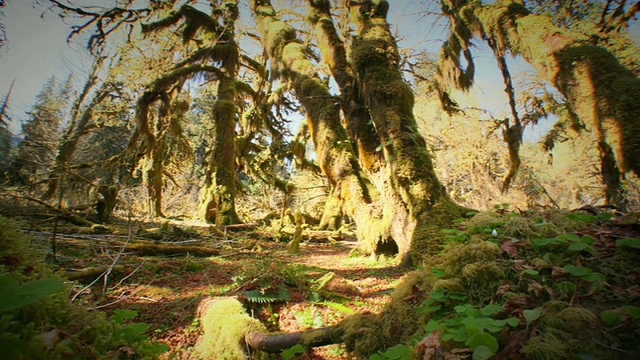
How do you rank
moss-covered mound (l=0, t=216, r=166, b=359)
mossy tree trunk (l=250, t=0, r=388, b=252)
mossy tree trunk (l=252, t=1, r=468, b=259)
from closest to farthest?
moss-covered mound (l=0, t=216, r=166, b=359)
mossy tree trunk (l=252, t=1, r=468, b=259)
mossy tree trunk (l=250, t=0, r=388, b=252)

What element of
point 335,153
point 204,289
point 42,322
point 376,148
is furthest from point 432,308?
point 335,153

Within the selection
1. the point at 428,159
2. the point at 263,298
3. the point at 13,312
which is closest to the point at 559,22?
the point at 428,159

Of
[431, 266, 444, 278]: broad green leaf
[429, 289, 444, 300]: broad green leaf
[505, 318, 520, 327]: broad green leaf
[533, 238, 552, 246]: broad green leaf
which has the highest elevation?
[533, 238, 552, 246]: broad green leaf

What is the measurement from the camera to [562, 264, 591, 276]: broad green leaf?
3.92ft

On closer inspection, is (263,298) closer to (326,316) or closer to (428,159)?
(326,316)

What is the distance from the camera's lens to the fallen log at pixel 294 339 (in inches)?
74.7

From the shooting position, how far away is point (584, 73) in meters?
4.17

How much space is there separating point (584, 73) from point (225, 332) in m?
6.21

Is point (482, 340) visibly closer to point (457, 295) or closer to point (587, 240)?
point (457, 295)

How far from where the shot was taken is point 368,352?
5.60ft

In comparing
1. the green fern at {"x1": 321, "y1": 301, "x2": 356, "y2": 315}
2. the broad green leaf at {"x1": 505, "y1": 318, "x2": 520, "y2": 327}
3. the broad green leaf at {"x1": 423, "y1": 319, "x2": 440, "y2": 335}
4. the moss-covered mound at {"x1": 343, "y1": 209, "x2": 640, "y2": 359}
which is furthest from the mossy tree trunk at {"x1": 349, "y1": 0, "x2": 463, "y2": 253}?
the broad green leaf at {"x1": 505, "y1": 318, "x2": 520, "y2": 327}

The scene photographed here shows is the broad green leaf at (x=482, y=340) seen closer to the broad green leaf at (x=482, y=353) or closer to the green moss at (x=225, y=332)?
the broad green leaf at (x=482, y=353)

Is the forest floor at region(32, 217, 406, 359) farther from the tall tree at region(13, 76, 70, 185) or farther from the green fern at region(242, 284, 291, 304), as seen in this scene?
the tall tree at region(13, 76, 70, 185)

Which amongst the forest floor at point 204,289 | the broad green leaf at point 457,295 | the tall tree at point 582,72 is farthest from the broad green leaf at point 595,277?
the tall tree at point 582,72
